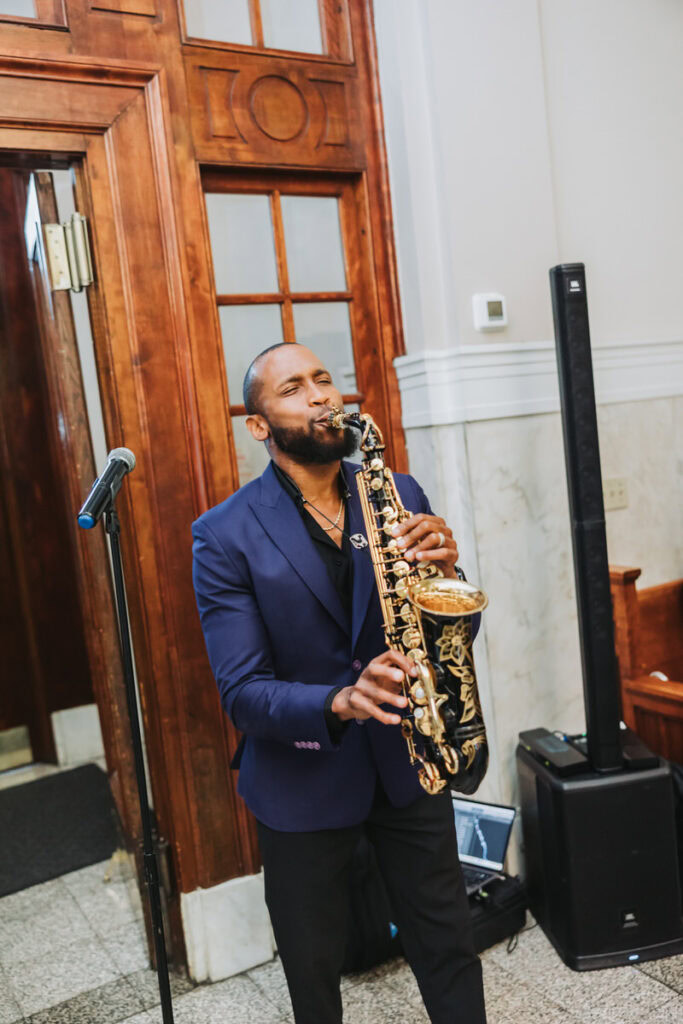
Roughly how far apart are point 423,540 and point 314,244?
→ 54.9 inches

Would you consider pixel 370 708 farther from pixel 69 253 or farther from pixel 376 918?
pixel 69 253

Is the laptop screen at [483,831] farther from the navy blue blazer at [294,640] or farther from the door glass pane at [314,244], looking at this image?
the door glass pane at [314,244]

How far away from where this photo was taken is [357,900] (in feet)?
7.70

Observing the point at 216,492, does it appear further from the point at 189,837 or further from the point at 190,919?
the point at 190,919

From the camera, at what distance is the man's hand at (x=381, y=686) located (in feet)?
4.54

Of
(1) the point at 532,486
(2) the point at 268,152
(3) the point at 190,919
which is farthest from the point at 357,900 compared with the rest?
(2) the point at 268,152

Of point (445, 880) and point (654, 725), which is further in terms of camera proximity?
point (654, 725)

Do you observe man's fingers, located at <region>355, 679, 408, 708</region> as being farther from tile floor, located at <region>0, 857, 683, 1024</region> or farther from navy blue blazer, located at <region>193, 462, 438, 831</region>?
tile floor, located at <region>0, 857, 683, 1024</region>

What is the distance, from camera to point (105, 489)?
1.78m

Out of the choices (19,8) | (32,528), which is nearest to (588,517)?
(19,8)

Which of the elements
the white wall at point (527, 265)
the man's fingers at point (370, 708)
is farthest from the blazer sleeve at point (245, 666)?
the white wall at point (527, 265)

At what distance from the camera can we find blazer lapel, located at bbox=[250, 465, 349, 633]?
5.64 feet

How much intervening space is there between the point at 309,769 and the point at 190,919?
40.4 inches

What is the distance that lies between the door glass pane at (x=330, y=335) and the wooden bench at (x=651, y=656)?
1.13 m
